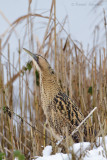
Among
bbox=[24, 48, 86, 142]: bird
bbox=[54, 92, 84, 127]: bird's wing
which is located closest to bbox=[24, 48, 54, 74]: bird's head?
bbox=[24, 48, 86, 142]: bird

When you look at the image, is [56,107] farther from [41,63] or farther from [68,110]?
[41,63]

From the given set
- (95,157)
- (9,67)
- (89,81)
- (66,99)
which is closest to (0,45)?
(9,67)

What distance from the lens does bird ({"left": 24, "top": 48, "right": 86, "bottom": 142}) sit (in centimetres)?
200

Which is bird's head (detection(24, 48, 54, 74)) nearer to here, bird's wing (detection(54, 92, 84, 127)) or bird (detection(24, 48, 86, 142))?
bird (detection(24, 48, 86, 142))

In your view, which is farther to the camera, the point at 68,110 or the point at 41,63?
the point at 41,63

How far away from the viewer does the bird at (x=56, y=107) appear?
2.00 metres

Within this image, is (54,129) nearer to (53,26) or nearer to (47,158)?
(47,158)

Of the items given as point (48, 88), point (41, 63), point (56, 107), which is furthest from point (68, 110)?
point (41, 63)

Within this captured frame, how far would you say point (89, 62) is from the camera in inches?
104

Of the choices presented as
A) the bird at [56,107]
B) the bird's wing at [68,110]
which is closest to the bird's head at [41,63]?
the bird at [56,107]

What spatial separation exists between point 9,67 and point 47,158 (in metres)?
1.04

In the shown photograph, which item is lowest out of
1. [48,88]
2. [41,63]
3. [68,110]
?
[68,110]

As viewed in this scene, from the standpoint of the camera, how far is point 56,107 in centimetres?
206

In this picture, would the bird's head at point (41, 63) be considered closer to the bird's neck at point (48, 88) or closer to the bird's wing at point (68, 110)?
the bird's neck at point (48, 88)
